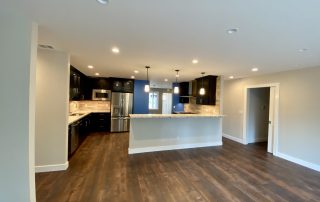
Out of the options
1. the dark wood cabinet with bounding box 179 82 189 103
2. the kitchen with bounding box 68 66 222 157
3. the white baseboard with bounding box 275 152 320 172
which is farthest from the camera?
the dark wood cabinet with bounding box 179 82 189 103

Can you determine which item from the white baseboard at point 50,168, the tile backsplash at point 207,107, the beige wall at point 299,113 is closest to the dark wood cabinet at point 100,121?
the white baseboard at point 50,168

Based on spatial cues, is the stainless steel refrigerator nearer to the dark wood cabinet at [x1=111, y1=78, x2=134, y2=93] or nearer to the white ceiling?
the dark wood cabinet at [x1=111, y1=78, x2=134, y2=93]

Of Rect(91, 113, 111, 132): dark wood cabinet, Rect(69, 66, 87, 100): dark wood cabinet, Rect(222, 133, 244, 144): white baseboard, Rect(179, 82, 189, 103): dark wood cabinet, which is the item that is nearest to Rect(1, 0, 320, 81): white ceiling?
Rect(69, 66, 87, 100): dark wood cabinet

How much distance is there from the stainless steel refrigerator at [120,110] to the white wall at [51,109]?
373 centimetres

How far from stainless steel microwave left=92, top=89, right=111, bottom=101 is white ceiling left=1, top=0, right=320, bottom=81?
4.35m

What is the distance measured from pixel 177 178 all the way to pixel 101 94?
17.8 ft

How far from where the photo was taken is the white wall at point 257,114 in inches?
247

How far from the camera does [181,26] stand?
209cm

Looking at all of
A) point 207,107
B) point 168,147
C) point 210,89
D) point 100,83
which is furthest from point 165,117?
point 100,83

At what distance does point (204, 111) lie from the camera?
705cm

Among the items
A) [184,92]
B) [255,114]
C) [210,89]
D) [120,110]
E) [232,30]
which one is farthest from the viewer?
[184,92]

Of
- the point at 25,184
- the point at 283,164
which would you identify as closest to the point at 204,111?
the point at 283,164

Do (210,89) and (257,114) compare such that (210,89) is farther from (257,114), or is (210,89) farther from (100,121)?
(100,121)

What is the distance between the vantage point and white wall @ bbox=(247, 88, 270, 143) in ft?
20.6
